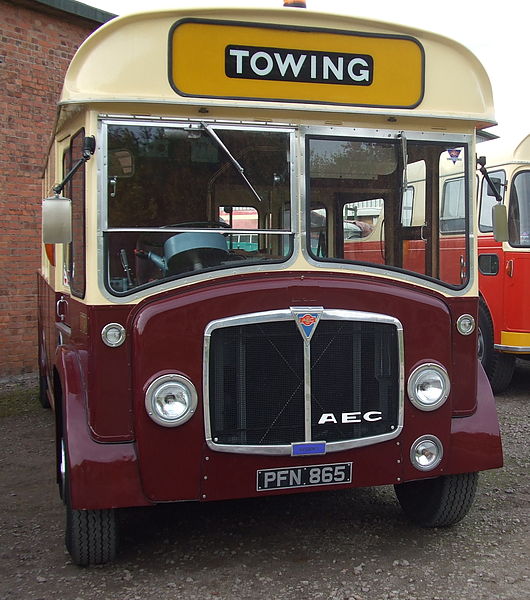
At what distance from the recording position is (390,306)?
3.68 m

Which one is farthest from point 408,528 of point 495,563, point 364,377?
point 364,377

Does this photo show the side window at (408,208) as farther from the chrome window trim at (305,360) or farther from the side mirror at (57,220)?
the side mirror at (57,220)

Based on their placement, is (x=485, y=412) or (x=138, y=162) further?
(x=485, y=412)

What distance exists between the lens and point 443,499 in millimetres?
4055

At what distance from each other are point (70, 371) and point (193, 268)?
0.80 m

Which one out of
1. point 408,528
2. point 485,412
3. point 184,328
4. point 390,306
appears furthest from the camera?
point 408,528

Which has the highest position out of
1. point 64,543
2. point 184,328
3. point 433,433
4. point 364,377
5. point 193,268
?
point 193,268

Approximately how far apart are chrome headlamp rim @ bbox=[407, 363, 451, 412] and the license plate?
1.53 feet

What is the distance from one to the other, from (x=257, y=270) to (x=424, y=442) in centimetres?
123

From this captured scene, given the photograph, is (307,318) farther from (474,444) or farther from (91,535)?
(91,535)

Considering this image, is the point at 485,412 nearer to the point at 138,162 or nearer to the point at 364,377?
the point at 364,377

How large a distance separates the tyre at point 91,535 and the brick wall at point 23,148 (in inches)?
226

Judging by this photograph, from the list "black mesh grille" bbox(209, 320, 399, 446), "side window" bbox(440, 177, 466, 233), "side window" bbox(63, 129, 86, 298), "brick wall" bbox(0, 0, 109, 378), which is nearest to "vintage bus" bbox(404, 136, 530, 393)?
"side window" bbox(440, 177, 466, 233)

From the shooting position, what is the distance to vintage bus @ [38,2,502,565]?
3434 mm
